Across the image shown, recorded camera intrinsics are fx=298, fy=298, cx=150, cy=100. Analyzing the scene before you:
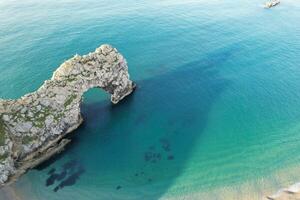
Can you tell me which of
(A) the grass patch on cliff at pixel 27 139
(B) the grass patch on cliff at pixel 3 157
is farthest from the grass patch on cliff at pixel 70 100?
(B) the grass patch on cliff at pixel 3 157

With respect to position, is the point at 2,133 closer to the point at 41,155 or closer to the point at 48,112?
the point at 41,155

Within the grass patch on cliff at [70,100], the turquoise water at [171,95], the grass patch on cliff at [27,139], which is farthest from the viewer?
the grass patch on cliff at [70,100]

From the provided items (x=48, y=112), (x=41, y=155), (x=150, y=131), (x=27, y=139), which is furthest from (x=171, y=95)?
(x=27, y=139)

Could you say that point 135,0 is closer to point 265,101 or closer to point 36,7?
point 36,7

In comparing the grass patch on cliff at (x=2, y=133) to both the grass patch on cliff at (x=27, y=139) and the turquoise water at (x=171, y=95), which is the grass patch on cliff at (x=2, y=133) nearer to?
the grass patch on cliff at (x=27, y=139)

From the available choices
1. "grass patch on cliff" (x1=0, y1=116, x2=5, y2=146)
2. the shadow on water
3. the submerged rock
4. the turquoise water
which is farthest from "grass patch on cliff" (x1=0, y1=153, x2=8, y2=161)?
the submerged rock

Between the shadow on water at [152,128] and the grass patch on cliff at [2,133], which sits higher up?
the grass patch on cliff at [2,133]

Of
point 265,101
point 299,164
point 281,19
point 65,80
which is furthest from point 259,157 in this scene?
point 281,19
